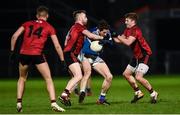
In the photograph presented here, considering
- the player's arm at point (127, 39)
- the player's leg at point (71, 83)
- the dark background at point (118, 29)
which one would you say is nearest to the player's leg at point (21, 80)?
the player's leg at point (71, 83)

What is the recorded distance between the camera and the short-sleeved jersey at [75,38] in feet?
55.1

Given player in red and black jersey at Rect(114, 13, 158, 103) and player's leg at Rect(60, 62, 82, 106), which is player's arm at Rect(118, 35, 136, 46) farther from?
player's leg at Rect(60, 62, 82, 106)

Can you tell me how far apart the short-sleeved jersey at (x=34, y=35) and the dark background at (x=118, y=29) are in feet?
81.7

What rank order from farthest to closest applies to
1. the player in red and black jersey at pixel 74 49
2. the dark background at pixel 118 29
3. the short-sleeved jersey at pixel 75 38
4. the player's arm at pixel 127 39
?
the dark background at pixel 118 29
the player's arm at pixel 127 39
the short-sleeved jersey at pixel 75 38
the player in red and black jersey at pixel 74 49

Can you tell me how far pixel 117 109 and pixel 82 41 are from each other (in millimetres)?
2875

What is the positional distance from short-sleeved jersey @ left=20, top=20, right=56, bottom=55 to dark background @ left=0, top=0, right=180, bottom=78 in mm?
24916

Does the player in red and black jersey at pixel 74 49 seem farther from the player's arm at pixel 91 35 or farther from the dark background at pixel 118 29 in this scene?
the dark background at pixel 118 29

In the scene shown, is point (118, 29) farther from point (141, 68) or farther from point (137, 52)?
point (141, 68)

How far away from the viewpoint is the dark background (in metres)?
41.2

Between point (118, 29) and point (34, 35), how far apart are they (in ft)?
108

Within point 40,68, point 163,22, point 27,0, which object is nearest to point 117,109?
point 40,68

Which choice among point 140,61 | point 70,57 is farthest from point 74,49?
point 140,61

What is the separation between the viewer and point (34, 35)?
583 inches

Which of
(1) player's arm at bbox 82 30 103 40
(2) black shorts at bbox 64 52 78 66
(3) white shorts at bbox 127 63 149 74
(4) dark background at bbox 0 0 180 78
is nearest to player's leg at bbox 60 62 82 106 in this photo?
(2) black shorts at bbox 64 52 78 66
